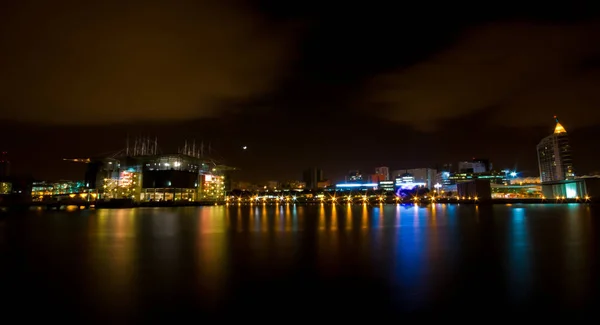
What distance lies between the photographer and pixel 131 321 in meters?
6.12

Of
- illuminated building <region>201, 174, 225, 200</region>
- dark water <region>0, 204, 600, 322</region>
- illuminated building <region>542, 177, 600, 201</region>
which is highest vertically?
illuminated building <region>201, 174, 225, 200</region>

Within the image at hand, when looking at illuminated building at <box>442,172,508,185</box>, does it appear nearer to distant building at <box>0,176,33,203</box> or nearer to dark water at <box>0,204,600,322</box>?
distant building at <box>0,176,33,203</box>

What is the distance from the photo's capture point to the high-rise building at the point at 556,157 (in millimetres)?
118438

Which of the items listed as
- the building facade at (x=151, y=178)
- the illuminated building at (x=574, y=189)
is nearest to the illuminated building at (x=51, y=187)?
the building facade at (x=151, y=178)

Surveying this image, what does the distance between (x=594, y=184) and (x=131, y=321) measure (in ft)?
372

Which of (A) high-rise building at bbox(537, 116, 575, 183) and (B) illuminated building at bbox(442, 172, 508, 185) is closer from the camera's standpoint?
(A) high-rise building at bbox(537, 116, 575, 183)

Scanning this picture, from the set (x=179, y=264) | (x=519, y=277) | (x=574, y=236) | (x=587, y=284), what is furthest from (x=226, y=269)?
(x=574, y=236)

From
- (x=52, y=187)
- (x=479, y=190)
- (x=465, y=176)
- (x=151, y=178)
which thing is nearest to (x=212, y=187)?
(x=151, y=178)

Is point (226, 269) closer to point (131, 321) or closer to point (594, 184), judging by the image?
point (131, 321)

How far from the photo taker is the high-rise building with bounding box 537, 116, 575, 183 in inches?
4663

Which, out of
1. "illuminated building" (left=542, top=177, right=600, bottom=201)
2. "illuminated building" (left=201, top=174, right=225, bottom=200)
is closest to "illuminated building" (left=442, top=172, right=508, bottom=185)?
"illuminated building" (left=542, top=177, right=600, bottom=201)

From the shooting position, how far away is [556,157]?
12206cm

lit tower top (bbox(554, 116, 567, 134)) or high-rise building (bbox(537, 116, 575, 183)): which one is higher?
lit tower top (bbox(554, 116, 567, 134))

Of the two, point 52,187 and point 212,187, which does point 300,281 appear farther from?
point 52,187
